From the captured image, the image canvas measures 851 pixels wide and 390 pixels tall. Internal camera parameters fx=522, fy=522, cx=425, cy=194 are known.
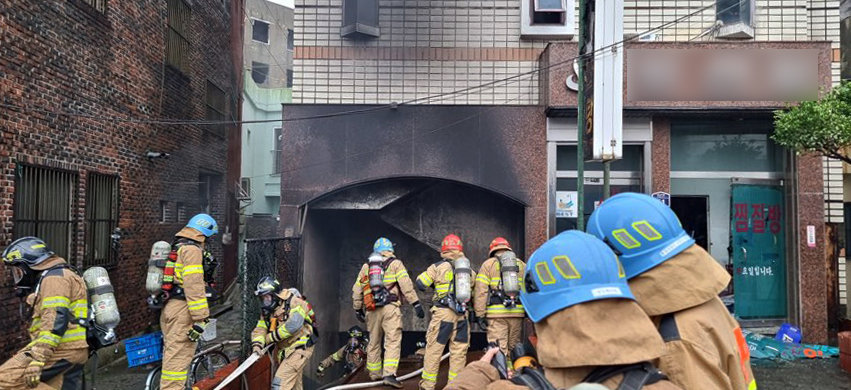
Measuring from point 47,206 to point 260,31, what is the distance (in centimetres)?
1978

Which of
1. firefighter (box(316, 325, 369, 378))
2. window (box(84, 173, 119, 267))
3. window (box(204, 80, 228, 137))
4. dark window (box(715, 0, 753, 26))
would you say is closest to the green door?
dark window (box(715, 0, 753, 26))

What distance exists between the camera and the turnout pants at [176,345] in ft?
19.2

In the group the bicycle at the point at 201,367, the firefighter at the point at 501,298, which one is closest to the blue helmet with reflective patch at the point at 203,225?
the bicycle at the point at 201,367

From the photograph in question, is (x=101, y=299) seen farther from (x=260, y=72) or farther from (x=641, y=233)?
(x=260, y=72)

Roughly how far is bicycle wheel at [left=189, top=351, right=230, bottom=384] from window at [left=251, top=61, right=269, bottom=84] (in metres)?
19.5

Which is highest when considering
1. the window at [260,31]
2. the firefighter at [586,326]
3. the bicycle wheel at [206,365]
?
the window at [260,31]

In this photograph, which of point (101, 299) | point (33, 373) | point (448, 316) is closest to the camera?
point (33, 373)

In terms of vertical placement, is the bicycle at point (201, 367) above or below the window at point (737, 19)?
below

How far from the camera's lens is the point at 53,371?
4906 millimetres

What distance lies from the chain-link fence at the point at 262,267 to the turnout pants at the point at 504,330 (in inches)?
126

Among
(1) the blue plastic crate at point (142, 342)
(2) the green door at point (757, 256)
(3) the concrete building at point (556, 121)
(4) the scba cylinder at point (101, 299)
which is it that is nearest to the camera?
(4) the scba cylinder at point (101, 299)

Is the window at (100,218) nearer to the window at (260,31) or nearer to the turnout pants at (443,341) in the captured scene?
the turnout pants at (443,341)

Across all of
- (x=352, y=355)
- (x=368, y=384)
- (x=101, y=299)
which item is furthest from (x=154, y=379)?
(x=352, y=355)

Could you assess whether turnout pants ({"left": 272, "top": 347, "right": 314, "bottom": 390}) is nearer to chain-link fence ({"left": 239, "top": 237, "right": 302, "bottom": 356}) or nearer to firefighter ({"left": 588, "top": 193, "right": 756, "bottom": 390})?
chain-link fence ({"left": 239, "top": 237, "right": 302, "bottom": 356})
